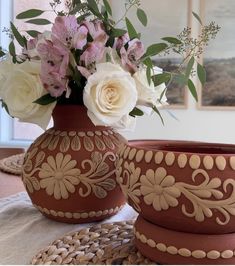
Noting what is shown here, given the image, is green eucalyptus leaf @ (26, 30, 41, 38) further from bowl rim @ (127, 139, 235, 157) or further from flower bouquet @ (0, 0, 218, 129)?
bowl rim @ (127, 139, 235, 157)

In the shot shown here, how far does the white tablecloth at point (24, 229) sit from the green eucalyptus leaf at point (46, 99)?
0.65 feet

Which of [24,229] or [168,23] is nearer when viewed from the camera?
[24,229]

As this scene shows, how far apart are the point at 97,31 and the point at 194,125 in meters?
2.23

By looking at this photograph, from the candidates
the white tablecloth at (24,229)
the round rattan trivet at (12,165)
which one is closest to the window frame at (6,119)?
the round rattan trivet at (12,165)

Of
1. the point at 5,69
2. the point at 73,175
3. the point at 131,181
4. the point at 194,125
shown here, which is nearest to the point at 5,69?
the point at 5,69

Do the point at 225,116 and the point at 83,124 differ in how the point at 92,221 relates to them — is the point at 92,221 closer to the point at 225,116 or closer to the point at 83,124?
the point at 83,124

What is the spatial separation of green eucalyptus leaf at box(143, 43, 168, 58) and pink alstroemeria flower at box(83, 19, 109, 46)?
0.07 metres

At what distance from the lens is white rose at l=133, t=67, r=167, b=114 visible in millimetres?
614

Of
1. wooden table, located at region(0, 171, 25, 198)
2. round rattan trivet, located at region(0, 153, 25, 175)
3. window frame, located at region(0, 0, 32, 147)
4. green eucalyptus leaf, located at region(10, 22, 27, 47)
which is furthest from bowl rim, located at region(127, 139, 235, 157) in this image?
window frame, located at region(0, 0, 32, 147)

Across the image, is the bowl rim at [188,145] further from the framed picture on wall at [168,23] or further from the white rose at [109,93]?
the framed picture on wall at [168,23]

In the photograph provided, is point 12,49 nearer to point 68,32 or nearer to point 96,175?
point 68,32

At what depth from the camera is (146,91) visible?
624mm

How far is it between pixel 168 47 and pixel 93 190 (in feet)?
0.82

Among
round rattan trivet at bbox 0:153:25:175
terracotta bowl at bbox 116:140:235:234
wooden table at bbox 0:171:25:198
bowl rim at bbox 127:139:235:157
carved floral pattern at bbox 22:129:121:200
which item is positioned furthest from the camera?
round rattan trivet at bbox 0:153:25:175
